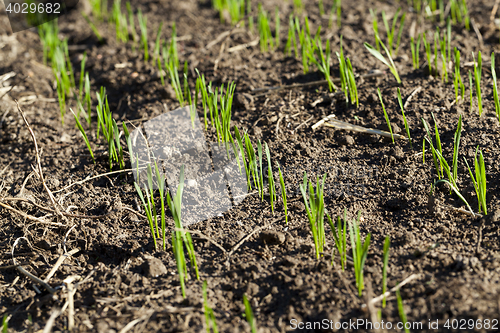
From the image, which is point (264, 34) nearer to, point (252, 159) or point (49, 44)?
point (252, 159)

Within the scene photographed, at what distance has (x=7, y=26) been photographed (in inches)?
156

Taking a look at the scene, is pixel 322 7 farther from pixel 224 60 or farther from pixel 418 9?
pixel 224 60

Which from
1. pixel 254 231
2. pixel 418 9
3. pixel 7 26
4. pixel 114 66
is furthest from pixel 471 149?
pixel 7 26

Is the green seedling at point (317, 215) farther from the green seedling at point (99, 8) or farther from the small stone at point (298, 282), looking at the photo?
the green seedling at point (99, 8)

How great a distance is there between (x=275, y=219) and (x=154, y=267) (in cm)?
57

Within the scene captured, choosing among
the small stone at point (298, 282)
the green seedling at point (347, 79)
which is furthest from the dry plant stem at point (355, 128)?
the small stone at point (298, 282)

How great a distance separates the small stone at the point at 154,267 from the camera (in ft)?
5.76

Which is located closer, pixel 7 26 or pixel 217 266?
pixel 217 266

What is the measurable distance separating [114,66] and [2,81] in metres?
0.74

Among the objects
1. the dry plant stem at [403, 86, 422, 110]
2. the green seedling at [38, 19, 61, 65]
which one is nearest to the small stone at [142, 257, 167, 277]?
the dry plant stem at [403, 86, 422, 110]

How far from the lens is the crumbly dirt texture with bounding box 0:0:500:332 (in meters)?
1.59

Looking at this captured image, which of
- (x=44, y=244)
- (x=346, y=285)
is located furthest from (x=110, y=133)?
(x=346, y=285)

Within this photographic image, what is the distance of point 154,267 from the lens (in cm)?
A: 176

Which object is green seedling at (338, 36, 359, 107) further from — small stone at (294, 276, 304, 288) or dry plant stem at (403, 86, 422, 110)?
small stone at (294, 276, 304, 288)
